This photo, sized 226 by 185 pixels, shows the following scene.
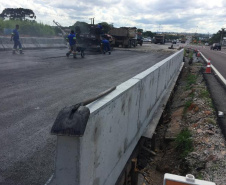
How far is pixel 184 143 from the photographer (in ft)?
18.9

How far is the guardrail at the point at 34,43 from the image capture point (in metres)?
21.6

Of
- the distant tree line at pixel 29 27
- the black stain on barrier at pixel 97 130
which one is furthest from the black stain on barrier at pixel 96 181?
the distant tree line at pixel 29 27

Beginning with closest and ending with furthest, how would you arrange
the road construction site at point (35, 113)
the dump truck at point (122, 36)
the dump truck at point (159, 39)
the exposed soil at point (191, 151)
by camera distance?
1. the road construction site at point (35, 113)
2. the exposed soil at point (191, 151)
3. the dump truck at point (122, 36)
4. the dump truck at point (159, 39)

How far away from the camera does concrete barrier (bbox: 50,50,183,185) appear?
2.33 m

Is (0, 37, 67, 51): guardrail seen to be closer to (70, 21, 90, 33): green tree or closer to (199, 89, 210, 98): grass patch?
(70, 21, 90, 33): green tree

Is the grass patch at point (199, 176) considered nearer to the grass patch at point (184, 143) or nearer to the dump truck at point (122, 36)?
the grass patch at point (184, 143)

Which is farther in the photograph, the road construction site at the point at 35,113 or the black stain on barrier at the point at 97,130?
the road construction site at the point at 35,113

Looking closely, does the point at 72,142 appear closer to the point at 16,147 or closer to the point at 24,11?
the point at 16,147

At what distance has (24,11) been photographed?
6738 centimetres

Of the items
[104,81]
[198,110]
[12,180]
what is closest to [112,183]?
[12,180]

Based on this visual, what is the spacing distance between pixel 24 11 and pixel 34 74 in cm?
6294

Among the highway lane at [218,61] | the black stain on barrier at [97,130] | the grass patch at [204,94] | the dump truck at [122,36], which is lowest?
the grass patch at [204,94]

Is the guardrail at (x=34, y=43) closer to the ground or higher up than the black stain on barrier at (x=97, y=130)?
higher up

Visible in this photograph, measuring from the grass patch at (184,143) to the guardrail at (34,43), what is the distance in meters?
18.7
